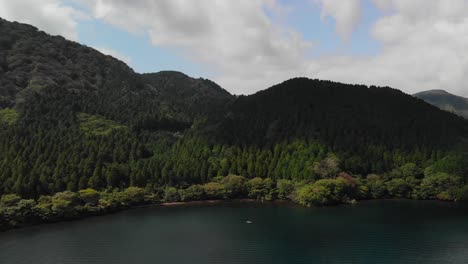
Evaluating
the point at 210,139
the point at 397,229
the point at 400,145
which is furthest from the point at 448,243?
the point at 210,139

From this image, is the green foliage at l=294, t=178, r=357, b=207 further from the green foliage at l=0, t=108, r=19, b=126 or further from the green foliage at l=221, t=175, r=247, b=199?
the green foliage at l=0, t=108, r=19, b=126

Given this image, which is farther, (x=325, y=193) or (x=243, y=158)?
(x=243, y=158)

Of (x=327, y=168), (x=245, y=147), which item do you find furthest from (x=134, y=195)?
(x=327, y=168)

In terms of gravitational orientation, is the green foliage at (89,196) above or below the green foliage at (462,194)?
below

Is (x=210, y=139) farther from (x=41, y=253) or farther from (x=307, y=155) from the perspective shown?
(x=41, y=253)

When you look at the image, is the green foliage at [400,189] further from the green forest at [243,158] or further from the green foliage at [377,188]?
the green foliage at [377,188]

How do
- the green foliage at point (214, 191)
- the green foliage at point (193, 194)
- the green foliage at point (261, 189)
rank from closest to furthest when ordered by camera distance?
the green foliage at point (193, 194) < the green foliage at point (261, 189) < the green foliage at point (214, 191)

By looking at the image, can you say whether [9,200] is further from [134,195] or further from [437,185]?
[437,185]

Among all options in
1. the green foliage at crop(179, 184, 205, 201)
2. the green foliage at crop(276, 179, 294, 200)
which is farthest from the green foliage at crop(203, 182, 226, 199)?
the green foliage at crop(276, 179, 294, 200)

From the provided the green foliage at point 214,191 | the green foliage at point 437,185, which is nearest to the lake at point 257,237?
the green foliage at point 437,185
